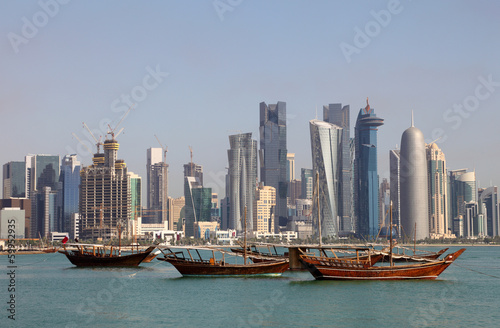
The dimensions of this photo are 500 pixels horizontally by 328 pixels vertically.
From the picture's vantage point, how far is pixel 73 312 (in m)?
74.4

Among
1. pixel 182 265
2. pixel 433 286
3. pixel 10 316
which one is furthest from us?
pixel 182 265

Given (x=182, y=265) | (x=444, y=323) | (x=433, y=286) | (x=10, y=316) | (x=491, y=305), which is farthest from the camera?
(x=182, y=265)

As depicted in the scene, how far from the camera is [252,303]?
7938 centimetres

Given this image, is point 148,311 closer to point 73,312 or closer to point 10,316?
point 73,312

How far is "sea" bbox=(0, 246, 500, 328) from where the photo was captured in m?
68.0

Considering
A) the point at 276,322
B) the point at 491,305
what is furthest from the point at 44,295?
the point at 491,305

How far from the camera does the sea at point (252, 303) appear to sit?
68.0m

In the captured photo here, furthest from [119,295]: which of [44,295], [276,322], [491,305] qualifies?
[491,305]

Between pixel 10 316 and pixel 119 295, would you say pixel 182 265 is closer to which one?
pixel 119 295

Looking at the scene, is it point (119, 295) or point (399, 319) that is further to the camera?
point (119, 295)

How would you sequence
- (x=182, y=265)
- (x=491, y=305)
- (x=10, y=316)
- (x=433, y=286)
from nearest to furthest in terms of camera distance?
(x=10, y=316) < (x=491, y=305) < (x=433, y=286) < (x=182, y=265)

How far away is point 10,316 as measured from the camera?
235 feet

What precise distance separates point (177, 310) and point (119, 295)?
53.1 feet

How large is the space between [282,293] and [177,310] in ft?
55.6
